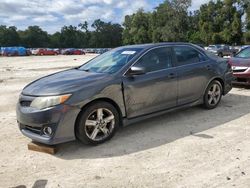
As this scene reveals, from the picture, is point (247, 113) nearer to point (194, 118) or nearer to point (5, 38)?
point (194, 118)

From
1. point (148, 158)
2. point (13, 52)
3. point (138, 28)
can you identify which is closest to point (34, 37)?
point (138, 28)

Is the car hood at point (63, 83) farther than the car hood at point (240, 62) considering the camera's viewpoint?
No

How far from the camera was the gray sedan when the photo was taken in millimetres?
4609

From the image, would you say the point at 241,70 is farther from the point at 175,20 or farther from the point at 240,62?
the point at 175,20

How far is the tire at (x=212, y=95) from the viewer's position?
6797 mm

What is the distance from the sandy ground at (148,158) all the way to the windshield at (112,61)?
45.9 inches

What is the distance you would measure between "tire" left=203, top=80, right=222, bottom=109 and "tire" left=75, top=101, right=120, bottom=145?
250 cm

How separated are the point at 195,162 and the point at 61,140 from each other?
1937 millimetres

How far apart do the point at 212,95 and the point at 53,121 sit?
3862 mm

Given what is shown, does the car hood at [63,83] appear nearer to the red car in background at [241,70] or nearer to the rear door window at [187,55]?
the rear door window at [187,55]

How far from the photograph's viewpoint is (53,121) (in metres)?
4.52

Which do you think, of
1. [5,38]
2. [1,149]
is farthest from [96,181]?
[5,38]

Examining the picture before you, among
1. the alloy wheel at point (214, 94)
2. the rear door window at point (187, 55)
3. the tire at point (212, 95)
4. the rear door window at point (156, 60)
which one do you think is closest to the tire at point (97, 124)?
the rear door window at point (156, 60)

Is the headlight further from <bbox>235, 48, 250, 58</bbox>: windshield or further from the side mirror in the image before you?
<bbox>235, 48, 250, 58</bbox>: windshield
